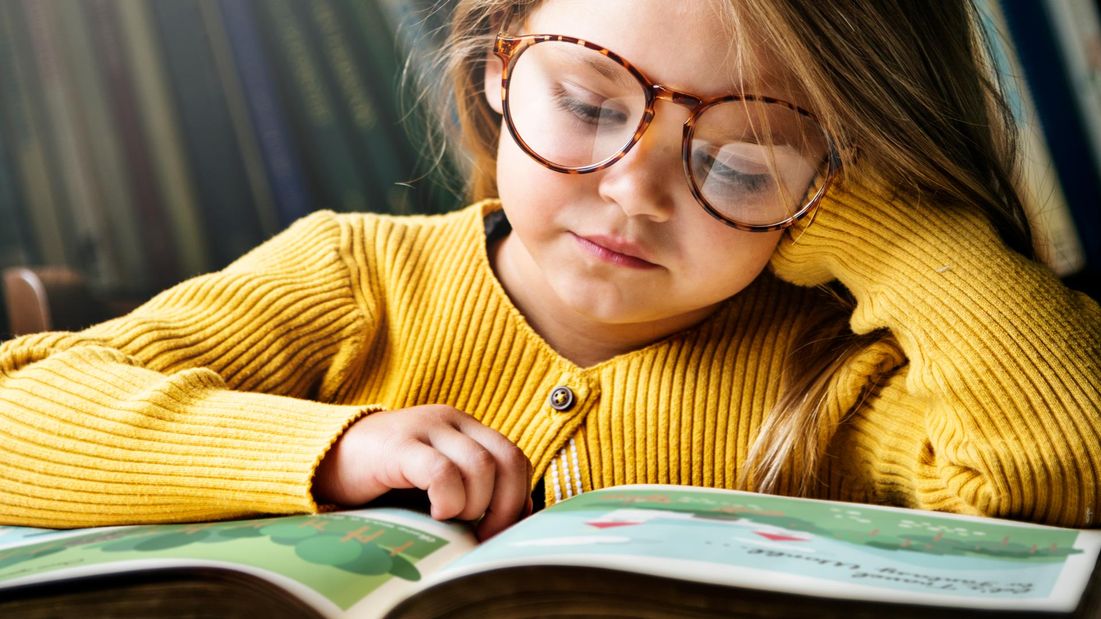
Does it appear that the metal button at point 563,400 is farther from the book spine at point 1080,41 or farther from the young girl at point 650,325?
the book spine at point 1080,41

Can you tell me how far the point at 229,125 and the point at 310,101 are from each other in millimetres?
105

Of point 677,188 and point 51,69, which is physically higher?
point 51,69

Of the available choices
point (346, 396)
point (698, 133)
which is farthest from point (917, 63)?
point (346, 396)

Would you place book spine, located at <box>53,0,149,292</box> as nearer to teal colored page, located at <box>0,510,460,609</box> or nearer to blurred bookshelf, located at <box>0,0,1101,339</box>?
blurred bookshelf, located at <box>0,0,1101,339</box>

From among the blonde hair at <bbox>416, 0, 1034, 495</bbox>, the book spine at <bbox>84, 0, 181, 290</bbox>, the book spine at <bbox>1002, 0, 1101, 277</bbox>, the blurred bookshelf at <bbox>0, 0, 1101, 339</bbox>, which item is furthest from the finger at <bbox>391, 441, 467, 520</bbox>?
the book spine at <bbox>1002, 0, 1101, 277</bbox>

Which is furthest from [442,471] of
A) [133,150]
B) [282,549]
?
[133,150]

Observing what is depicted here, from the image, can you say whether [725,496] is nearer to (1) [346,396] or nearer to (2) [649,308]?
(2) [649,308]

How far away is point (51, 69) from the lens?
1.06 metres

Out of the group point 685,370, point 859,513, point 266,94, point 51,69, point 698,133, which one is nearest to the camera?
point 859,513

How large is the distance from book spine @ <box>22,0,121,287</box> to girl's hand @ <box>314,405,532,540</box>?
2.11 feet

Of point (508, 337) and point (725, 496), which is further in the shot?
point (508, 337)

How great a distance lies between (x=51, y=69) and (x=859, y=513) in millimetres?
990

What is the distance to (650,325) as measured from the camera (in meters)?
0.80

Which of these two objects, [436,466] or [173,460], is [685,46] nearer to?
[436,466]
